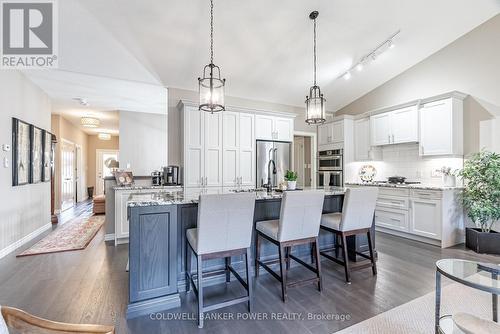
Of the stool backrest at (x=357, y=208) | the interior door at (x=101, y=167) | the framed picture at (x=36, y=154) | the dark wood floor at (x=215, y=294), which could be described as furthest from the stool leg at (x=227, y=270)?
the interior door at (x=101, y=167)

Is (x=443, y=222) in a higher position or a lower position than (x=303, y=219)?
lower

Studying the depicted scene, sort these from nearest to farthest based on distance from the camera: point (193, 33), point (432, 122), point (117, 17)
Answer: point (117, 17) → point (193, 33) → point (432, 122)

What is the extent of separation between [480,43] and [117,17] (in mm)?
5591

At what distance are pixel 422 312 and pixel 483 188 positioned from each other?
8.66ft

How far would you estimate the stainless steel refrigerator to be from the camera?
476 cm

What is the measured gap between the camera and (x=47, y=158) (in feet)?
15.8

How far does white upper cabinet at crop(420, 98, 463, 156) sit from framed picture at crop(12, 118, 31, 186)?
663 centimetres

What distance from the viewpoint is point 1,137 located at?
3219 mm

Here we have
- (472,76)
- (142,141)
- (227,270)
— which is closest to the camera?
(227,270)

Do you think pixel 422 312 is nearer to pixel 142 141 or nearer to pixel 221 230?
pixel 221 230

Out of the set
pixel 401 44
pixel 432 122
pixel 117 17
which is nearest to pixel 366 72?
pixel 401 44

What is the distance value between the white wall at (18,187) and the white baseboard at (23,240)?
36mm

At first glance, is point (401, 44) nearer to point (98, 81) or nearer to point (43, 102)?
point (98, 81)

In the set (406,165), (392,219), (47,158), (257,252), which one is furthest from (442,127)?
(47,158)
